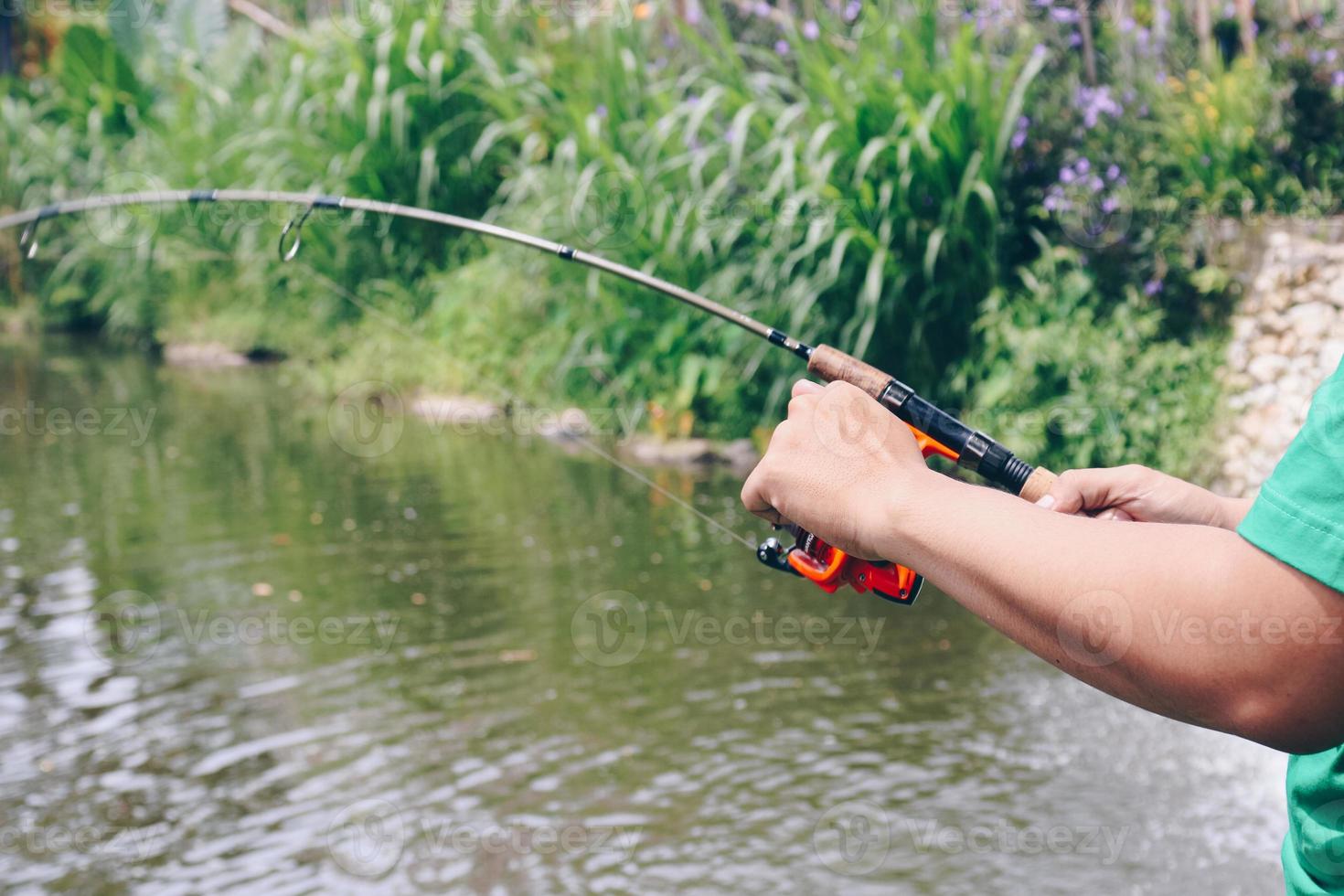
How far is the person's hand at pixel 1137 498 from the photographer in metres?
1.76

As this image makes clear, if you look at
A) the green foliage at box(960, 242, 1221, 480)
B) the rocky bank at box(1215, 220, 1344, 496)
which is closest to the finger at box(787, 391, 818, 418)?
the rocky bank at box(1215, 220, 1344, 496)

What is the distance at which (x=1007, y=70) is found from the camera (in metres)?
7.66

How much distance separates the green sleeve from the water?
219 cm

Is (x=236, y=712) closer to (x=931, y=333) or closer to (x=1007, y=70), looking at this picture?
(x=931, y=333)

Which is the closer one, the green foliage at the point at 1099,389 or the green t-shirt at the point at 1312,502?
the green t-shirt at the point at 1312,502

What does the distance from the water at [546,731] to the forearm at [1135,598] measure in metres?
1.97

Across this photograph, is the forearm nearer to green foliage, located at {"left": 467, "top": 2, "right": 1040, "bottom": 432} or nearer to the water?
the water

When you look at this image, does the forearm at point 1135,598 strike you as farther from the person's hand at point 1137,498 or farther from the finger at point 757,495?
the person's hand at point 1137,498

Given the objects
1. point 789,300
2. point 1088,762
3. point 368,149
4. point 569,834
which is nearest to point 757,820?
point 569,834

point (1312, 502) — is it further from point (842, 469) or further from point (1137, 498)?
point (1137, 498)

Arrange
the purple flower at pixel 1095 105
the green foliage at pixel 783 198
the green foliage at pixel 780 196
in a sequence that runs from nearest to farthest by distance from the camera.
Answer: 1. the green foliage at pixel 780 196
2. the purple flower at pixel 1095 105
3. the green foliage at pixel 783 198

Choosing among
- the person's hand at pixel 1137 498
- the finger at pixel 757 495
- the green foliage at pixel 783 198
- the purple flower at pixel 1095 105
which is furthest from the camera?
the green foliage at pixel 783 198

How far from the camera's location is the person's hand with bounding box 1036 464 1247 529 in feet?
5.77

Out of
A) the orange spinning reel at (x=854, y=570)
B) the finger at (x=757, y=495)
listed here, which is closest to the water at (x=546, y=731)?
the orange spinning reel at (x=854, y=570)
